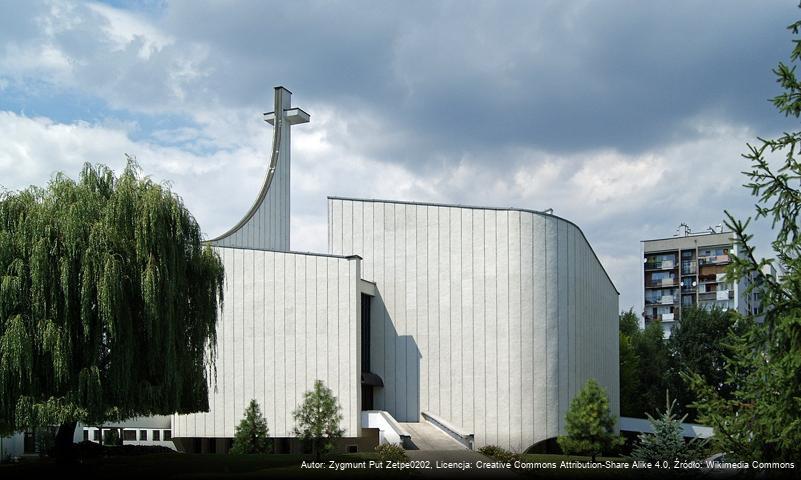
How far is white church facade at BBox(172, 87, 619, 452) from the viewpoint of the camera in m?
31.7

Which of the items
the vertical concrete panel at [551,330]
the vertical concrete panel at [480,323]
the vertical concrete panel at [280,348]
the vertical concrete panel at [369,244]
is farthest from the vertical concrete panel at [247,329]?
the vertical concrete panel at [551,330]

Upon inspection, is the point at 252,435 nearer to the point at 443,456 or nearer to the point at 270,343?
the point at 270,343

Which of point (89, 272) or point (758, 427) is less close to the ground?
point (89, 272)

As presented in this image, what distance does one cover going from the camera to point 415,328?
111ft

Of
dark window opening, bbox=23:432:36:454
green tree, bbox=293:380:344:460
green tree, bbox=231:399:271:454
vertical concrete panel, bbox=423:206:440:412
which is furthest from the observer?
dark window opening, bbox=23:432:36:454

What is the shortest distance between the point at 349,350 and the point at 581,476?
12862 millimetres

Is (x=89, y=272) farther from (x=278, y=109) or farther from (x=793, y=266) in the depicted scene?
(x=278, y=109)

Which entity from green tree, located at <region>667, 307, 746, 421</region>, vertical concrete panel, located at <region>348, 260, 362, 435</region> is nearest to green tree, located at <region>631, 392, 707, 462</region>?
vertical concrete panel, located at <region>348, 260, 362, 435</region>

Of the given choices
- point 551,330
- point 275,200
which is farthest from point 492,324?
point 275,200

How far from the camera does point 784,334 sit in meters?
9.69

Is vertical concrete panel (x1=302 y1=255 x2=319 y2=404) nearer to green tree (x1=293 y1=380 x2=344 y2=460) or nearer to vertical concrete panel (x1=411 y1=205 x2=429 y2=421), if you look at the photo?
vertical concrete panel (x1=411 y1=205 x2=429 y2=421)

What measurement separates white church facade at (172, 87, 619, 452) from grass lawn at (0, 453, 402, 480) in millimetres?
7220

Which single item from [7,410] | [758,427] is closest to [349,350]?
[7,410]

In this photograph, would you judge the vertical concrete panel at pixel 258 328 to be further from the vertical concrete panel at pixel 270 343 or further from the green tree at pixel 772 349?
the green tree at pixel 772 349
